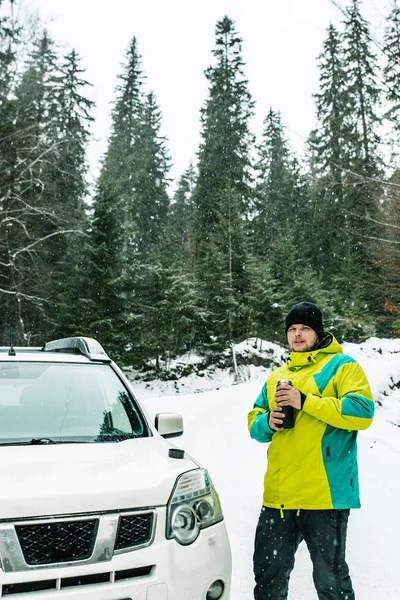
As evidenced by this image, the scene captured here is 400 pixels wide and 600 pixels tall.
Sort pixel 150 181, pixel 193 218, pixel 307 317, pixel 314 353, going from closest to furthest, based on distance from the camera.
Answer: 1. pixel 314 353
2. pixel 307 317
3. pixel 193 218
4. pixel 150 181

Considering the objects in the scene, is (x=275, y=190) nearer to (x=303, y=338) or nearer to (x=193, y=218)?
(x=193, y=218)

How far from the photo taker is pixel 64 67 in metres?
31.9

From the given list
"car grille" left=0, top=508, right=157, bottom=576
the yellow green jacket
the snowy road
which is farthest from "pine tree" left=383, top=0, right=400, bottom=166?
"car grille" left=0, top=508, right=157, bottom=576

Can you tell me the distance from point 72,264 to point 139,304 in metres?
3.84

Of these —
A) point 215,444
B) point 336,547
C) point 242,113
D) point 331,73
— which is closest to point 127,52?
point 242,113

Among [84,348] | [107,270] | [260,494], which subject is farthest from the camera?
[107,270]

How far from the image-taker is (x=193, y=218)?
35.5 meters

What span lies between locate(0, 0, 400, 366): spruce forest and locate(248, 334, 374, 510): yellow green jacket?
8.40m

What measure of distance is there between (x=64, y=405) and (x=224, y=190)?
27.8 metres

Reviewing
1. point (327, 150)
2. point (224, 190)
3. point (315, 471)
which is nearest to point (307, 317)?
point (315, 471)

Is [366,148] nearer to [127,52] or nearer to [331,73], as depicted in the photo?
[331,73]

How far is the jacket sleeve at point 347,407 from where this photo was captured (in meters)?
2.79

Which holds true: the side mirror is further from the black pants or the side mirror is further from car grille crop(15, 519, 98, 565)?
car grille crop(15, 519, 98, 565)

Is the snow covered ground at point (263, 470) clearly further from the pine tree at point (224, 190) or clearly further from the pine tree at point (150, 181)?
the pine tree at point (150, 181)
